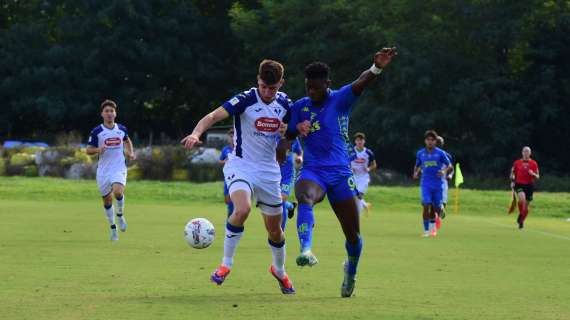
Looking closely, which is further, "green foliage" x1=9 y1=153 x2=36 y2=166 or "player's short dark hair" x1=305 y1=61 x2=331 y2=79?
"green foliage" x1=9 y1=153 x2=36 y2=166

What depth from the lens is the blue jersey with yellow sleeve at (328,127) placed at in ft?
34.6

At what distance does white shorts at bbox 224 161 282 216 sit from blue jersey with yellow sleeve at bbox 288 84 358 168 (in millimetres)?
471

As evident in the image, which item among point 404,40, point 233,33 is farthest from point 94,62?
point 404,40

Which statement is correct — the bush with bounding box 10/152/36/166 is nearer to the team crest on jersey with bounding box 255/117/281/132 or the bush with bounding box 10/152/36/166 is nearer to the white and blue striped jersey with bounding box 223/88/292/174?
the white and blue striped jersey with bounding box 223/88/292/174

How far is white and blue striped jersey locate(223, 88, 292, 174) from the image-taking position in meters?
10.8

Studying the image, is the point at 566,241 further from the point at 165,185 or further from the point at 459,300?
the point at 165,185

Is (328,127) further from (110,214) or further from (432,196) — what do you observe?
(432,196)

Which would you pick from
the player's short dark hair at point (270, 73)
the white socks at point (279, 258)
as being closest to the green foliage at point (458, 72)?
the white socks at point (279, 258)

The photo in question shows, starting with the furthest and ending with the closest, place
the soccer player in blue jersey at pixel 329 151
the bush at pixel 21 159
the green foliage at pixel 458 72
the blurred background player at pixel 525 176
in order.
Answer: the green foliage at pixel 458 72 < the bush at pixel 21 159 < the blurred background player at pixel 525 176 < the soccer player in blue jersey at pixel 329 151

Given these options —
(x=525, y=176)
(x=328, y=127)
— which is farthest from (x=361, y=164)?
(x=328, y=127)

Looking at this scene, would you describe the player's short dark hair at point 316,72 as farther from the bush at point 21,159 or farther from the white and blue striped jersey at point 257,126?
the bush at point 21,159

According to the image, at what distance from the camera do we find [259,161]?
10961 millimetres

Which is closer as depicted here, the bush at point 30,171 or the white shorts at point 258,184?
the white shorts at point 258,184

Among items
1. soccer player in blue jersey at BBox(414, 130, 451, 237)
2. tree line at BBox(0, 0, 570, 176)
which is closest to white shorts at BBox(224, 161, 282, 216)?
soccer player in blue jersey at BBox(414, 130, 451, 237)
